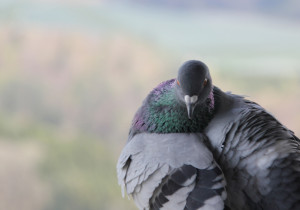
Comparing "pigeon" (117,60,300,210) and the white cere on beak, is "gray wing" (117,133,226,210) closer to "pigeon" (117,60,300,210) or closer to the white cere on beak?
"pigeon" (117,60,300,210)

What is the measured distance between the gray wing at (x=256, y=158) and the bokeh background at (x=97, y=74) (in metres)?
1.33

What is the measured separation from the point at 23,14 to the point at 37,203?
4.18ft

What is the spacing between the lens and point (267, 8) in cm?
311

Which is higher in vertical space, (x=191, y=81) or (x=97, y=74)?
(x=191, y=81)

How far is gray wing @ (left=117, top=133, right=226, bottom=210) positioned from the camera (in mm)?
1281

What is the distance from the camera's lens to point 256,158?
1.33 metres

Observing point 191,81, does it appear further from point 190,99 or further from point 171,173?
point 171,173

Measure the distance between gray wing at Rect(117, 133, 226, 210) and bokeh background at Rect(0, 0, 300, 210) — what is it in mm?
1346

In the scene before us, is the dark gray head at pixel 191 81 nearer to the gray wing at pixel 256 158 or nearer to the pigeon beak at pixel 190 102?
the pigeon beak at pixel 190 102

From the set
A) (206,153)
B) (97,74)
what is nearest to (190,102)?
(206,153)

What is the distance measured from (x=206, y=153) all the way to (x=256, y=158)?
0.51 feet

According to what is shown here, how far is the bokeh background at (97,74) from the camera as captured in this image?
284 centimetres

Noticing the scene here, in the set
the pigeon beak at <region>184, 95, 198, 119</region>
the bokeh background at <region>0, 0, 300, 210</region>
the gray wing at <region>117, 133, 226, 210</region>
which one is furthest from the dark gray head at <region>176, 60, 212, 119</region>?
the bokeh background at <region>0, 0, 300, 210</region>

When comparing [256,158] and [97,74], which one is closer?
[256,158]
